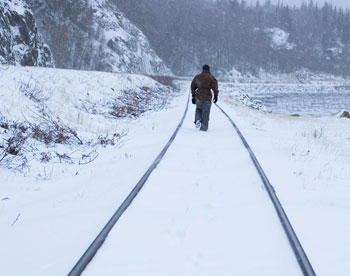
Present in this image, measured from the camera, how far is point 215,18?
157 m

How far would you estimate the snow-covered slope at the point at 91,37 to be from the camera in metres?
54.4

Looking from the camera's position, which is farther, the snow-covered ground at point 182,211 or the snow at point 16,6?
the snow at point 16,6

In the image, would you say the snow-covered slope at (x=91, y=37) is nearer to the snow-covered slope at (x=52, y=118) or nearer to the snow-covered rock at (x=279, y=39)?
the snow-covered slope at (x=52, y=118)

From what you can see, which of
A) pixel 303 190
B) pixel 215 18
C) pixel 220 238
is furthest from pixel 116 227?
pixel 215 18

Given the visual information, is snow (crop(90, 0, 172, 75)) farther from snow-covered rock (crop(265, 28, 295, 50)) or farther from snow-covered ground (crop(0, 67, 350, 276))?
snow-covered rock (crop(265, 28, 295, 50))

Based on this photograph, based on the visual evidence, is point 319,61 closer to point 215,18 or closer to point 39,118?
point 215,18

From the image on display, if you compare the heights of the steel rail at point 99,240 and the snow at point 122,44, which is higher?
the snow at point 122,44

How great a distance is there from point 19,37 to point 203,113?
90.2 feet

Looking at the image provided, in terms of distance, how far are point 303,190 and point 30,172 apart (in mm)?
4136

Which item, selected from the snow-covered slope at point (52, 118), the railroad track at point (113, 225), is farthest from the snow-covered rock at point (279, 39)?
the railroad track at point (113, 225)

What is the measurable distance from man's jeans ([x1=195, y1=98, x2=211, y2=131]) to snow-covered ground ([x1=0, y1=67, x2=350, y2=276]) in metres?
2.29

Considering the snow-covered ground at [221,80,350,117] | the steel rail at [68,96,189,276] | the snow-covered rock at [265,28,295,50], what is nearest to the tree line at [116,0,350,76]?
the snow-covered rock at [265,28,295,50]

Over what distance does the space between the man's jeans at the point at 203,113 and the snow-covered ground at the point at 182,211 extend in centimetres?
229

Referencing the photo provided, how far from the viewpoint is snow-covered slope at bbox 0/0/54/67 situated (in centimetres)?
2925
